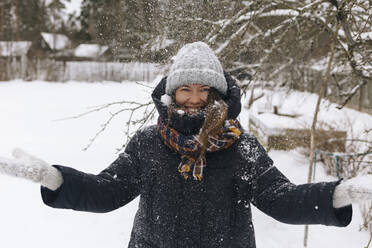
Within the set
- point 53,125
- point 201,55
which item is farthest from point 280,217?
point 53,125

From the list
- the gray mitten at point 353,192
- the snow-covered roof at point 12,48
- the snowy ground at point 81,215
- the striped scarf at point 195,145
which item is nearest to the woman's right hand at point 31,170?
the striped scarf at point 195,145

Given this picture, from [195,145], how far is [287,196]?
1.37ft

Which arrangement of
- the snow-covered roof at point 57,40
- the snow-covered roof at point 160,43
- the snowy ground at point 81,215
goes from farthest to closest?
the snow-covered roof at point 57,40 < the snowy ground at point 81,215 < the snow-covered roof at point 160,43

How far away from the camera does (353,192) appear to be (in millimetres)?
1110

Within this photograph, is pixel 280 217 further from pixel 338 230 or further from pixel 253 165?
pixel 338 230

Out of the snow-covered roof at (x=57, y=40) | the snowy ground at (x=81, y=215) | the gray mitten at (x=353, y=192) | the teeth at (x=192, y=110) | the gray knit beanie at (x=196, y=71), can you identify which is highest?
the snow-covered roof at (x=57, y=40)

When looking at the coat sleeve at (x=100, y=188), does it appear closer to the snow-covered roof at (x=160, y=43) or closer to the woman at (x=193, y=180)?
the woman at (x=193, y=180)

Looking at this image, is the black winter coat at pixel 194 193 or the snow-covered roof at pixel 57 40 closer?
the black winter coat at pixel 194 193

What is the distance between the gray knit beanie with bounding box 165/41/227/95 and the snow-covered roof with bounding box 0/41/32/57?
2900 cm

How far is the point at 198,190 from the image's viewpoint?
1.40 m

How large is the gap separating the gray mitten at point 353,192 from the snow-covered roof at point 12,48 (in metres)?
29.7

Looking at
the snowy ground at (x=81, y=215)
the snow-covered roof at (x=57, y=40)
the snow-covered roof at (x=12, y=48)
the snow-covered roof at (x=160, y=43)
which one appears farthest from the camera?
the snow-covered roof at (x=57, y=40)

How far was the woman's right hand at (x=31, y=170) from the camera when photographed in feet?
3.76

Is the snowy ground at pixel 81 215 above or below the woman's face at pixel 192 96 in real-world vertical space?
below
